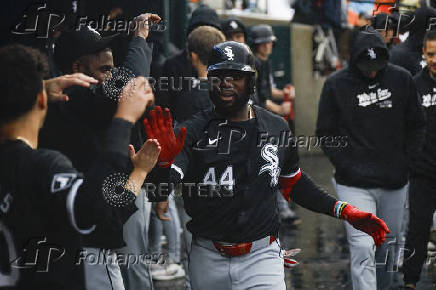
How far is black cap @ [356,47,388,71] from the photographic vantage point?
6.24 metres

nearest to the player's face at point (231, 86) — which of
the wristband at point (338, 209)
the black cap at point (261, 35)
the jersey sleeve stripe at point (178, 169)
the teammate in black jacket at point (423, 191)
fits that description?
the jersey sleeve stripe at point (178, 169)

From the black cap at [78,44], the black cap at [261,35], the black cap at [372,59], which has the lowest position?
the black cap at [261,35]

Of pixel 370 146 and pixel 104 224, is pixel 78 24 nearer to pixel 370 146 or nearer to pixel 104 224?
pixel 104 224

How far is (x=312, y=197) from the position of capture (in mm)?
4762

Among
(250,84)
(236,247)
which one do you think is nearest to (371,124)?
(250,84)

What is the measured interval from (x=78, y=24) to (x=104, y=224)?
1705 mm

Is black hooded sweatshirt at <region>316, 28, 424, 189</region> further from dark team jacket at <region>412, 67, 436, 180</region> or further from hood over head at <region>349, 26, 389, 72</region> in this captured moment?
dark team jacket at <region>412, 67, 436, 180</region>

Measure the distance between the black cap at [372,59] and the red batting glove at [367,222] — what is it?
1.95 meters

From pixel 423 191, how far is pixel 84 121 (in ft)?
12.1

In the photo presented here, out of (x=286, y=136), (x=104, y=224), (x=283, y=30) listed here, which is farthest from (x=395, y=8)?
(x=283, y=30)

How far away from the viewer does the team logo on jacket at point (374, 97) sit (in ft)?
20.3

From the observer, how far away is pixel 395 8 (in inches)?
321

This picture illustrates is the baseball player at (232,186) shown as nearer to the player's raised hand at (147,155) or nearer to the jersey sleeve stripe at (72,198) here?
the player's raised hand at (147,155)

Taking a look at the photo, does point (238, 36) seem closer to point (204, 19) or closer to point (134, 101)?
point (204, 19)
